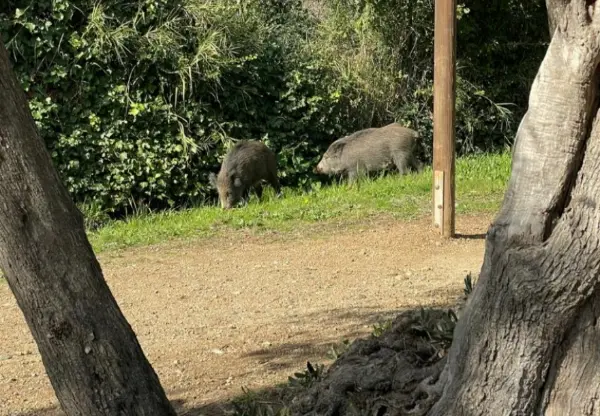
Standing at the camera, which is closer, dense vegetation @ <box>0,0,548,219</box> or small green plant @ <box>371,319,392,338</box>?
small green plant @ <box>371,319,392,338</box>

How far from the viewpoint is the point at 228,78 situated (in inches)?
598

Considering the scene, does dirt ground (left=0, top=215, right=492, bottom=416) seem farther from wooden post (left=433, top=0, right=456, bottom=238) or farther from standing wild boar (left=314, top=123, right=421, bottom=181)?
standing wild boar (left=314, top=123, right=421, bottom=181)

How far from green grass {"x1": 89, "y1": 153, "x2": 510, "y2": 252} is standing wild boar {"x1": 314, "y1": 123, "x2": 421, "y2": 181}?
1120 mm

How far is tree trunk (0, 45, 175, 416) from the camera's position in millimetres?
4109

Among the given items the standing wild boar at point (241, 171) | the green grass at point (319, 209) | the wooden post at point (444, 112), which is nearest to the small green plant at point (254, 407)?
the wooden post at point (444, 112)

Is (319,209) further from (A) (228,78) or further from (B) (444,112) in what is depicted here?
(A) (228,78)

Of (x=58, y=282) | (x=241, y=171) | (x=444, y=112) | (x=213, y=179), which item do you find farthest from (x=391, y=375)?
(x=213, y=179)

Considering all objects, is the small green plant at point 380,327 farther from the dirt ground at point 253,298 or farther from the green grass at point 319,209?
the green grass at point 319,209

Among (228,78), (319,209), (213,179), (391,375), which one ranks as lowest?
(391,375)

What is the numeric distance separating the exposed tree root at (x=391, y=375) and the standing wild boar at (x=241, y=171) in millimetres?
8414

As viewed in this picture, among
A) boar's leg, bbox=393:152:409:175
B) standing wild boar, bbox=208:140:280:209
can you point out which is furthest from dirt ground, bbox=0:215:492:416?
boar's leg, bbox=393:152:409:175

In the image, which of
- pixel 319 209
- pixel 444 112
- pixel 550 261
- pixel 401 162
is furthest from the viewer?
pixel 401 162

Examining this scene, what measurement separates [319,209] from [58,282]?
23.9 feet

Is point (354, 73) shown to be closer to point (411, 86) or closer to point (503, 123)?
point (411, 86)
